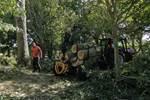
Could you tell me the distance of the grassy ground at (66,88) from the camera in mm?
14703

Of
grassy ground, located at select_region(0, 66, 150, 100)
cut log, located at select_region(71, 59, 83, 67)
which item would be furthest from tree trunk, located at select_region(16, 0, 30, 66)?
cut log, located at select_region(71, 59, 83, 67)

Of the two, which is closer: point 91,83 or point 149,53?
point 91,83

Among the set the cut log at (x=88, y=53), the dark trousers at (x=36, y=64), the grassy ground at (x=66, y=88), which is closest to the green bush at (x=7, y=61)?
the dark trousers at (x=36, y=64)

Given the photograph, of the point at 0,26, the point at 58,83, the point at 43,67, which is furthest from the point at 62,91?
the point at 43,67

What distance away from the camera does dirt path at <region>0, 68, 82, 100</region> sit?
14.7 m

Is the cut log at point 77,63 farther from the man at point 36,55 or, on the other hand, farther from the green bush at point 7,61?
the green bush at point 7,61

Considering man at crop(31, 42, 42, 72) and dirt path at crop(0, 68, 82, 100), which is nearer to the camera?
dirt path at crop(0, 68, 82, 100)

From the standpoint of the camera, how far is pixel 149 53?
57.1ft

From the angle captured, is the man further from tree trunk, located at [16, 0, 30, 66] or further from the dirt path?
tree trunk, located at [16, 0, 30, 66]

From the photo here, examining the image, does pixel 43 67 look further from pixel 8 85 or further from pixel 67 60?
pixel 8 85

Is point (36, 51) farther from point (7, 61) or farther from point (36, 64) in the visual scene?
point (7, 61)

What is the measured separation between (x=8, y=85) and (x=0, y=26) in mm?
2605

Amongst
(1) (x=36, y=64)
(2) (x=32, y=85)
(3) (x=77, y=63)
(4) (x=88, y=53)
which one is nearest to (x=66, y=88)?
(2) (x=32, y=85)

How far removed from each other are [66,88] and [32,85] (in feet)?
5.00
